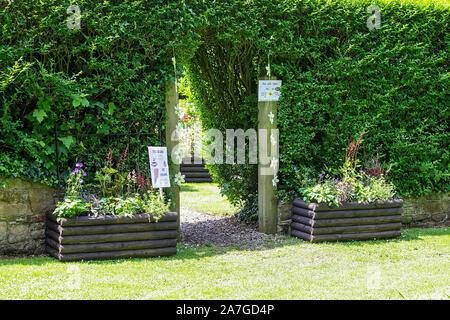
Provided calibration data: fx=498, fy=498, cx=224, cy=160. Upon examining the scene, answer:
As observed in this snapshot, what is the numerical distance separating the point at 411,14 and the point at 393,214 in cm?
293

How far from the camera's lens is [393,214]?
6543 millimetres

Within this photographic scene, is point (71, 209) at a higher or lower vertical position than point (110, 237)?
higher

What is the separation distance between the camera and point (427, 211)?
762 centimetres

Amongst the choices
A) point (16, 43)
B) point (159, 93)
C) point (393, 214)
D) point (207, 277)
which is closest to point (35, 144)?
point (16, 43)

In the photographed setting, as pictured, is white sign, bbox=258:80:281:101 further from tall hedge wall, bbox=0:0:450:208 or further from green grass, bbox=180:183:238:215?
green grass, bbox=180:183:238:215

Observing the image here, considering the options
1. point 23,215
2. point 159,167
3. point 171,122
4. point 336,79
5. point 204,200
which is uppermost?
point 336,79

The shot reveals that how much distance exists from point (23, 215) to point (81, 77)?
5.54 feet

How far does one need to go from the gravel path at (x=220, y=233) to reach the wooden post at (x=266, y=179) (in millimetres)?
192

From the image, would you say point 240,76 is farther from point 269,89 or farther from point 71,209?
point 71,209

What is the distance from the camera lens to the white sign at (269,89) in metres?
6.68

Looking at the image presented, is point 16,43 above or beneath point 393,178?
above

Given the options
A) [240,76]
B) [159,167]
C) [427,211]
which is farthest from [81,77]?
[427,211]

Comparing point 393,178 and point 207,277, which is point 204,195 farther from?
point 207,277

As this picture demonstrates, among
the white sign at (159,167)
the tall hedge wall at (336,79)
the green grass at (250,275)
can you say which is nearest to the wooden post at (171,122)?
the white sign at (159,167)
